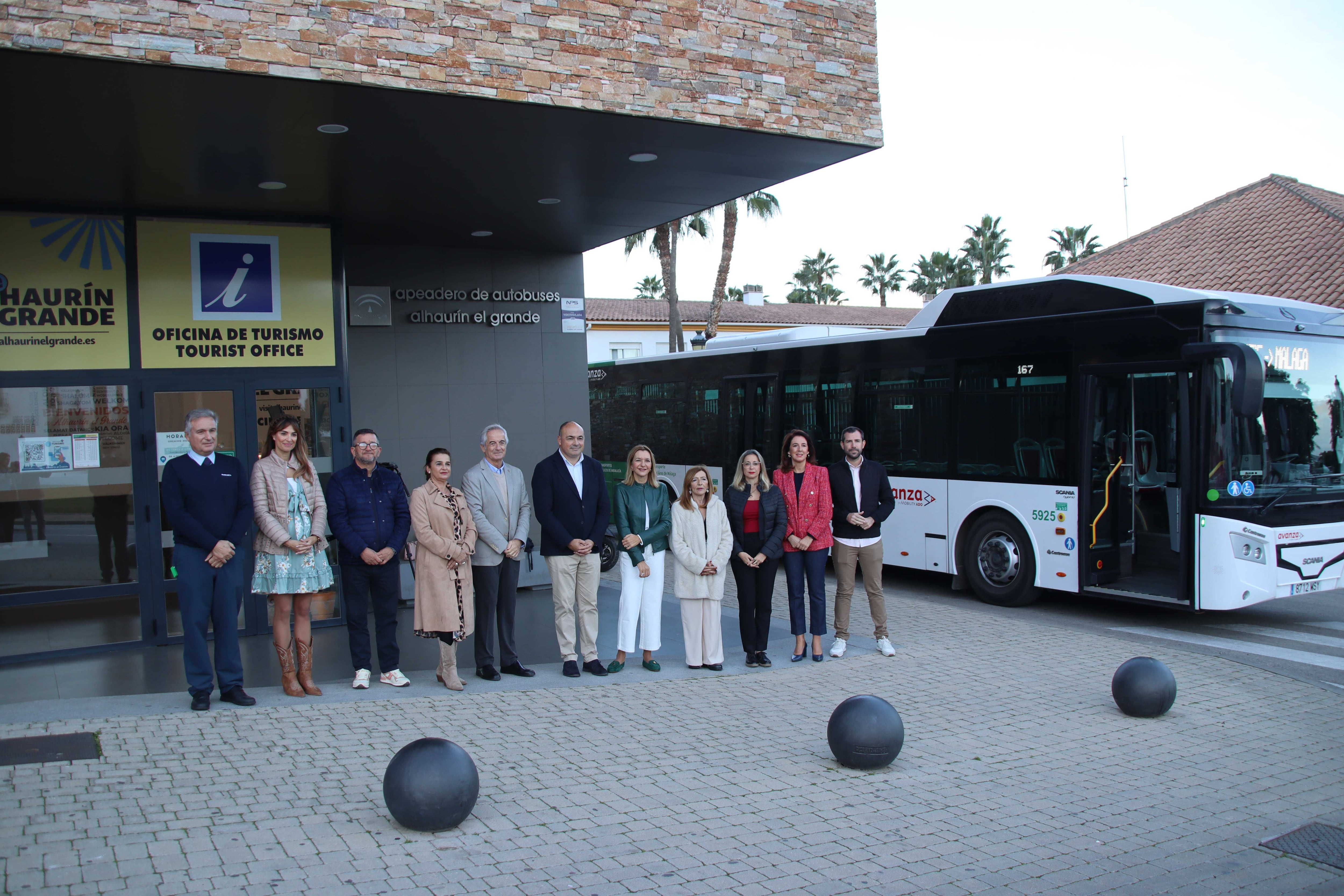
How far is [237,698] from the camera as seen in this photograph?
6.58m

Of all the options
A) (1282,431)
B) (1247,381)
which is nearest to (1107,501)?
(1282,431)

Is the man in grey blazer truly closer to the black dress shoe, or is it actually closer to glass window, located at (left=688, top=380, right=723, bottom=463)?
the black dress shoe

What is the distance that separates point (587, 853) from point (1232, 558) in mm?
6965

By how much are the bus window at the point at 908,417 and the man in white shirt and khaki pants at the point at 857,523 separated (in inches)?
137

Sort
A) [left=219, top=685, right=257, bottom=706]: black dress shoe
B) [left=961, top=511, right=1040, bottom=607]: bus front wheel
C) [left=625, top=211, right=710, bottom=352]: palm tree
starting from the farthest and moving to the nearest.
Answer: [left=625, top=211, right=710, bottom=352]: palm tree → [left=961, top=511, right=1040, bottom=607]: bus front wheel → [left=219, top=685, right=257, bottom=706]: black dress shoe

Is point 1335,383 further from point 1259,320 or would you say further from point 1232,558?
point 1232,558

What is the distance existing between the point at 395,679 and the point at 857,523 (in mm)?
3748

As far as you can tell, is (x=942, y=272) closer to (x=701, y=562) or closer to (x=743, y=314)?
(x=743, y=314)

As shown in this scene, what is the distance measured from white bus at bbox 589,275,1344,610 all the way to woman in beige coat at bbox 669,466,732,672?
4333mm

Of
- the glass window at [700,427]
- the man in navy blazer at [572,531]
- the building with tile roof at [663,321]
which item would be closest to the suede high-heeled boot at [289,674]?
the man in navy blazer at [572,531]

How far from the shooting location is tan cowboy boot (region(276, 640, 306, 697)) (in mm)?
6836

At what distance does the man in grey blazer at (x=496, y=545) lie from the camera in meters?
7.27

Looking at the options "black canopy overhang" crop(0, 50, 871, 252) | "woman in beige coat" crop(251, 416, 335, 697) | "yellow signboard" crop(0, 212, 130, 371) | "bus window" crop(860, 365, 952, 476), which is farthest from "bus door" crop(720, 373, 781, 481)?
"yellow signboard" crop(0, 212, 130, 371)

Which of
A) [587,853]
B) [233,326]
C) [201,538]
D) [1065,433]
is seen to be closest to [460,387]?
[233,326]
